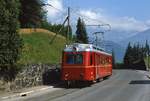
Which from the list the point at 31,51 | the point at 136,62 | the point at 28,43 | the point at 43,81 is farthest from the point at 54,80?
the point at 136,62

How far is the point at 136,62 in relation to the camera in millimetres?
136125

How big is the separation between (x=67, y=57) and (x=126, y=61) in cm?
11177

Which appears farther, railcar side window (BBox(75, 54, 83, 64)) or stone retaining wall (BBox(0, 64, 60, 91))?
railcar side window (BBox(75, 54, 83, 64))

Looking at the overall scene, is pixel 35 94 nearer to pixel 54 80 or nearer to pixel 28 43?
pixel 54 80

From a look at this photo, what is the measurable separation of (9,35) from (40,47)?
88.9ft

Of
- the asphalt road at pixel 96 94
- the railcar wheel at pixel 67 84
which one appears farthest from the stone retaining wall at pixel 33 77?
the asphalt road at pixel 96 94

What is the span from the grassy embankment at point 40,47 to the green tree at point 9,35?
1630 centimetres

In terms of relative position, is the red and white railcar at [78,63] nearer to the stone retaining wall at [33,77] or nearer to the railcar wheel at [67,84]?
the railcar wheel at [67,84]

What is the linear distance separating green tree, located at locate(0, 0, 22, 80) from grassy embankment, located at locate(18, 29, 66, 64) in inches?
642

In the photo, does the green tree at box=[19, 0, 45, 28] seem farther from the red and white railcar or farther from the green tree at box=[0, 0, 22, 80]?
the green tree at box=[0, 0, 22, 80]

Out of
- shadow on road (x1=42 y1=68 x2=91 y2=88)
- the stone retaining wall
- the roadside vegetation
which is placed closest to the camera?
the stone retaining wall

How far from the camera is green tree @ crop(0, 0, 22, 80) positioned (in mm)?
27844

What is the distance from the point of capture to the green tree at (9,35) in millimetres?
27844

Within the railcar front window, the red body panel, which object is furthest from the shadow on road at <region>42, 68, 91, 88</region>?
the railcar front window
